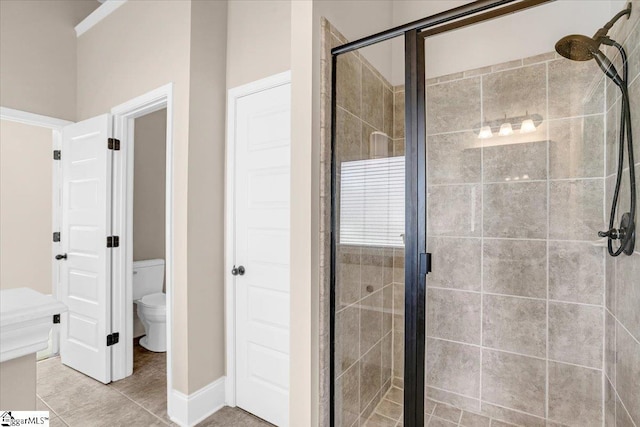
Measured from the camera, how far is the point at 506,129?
1573 millimetres

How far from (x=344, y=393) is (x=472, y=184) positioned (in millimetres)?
1232

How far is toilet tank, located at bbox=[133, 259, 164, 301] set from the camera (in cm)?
Result: 327

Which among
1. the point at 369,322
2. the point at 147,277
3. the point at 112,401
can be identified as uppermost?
the point at 369,322

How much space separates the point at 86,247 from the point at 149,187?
3.36 feet

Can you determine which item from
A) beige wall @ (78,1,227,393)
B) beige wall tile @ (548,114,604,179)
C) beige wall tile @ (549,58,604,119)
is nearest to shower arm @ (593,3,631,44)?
beige wall tile @ (549,58,604,119)

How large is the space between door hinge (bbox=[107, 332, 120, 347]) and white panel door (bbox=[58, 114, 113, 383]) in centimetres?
4

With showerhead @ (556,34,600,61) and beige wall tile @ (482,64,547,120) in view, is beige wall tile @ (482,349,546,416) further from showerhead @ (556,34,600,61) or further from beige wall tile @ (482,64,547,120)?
showerhead @ (556,34,600,61)

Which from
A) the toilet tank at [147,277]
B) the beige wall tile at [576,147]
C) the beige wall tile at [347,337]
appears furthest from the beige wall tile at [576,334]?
the toilet tank at [147,277]

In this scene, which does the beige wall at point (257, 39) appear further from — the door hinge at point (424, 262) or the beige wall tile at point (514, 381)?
the beige wall tile at point (514, 381)

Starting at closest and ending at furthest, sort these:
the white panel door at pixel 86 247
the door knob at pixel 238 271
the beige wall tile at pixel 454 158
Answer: the beige wall tile at pixel 454 158 → the door knob at pixel 238 271 → the white panel door at pixel 86 247

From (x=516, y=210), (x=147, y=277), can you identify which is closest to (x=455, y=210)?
(x=516, y=210)

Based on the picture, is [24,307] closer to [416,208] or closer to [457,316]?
[416,208]

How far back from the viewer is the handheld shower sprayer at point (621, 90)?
4.17 ft

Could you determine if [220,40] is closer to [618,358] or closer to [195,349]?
[195,349]
